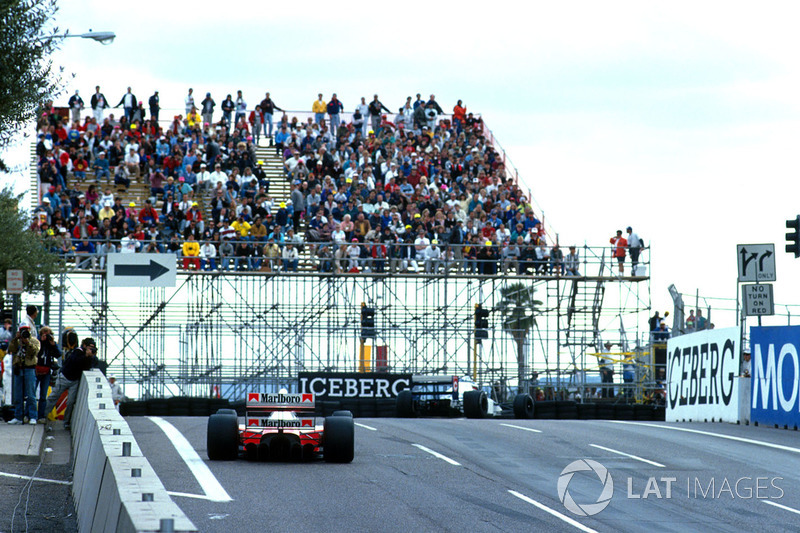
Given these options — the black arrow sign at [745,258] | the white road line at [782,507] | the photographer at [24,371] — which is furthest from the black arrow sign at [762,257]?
the photographer at [24,371]

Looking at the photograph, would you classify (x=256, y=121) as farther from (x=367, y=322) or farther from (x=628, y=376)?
(x=628, y=376)

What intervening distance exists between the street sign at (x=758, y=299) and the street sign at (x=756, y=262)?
203mm

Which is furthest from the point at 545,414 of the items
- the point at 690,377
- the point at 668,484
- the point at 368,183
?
the point at 668,484

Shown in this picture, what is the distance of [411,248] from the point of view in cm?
3966

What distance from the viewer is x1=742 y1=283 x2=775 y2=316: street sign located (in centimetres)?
2400

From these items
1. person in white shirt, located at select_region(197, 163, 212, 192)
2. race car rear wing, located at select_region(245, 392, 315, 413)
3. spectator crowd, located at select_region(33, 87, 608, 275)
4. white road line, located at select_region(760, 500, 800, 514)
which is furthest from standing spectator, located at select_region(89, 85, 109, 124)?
white road line, located at select_region(760, 500, 800, 514)

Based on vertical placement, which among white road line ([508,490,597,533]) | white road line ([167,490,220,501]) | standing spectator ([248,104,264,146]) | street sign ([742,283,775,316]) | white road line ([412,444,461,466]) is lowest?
white road line ([412,444,461,466])

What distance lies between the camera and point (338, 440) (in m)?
16.2

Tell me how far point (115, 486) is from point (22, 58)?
6314 mm

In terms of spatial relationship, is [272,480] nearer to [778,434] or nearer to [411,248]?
[778,434]

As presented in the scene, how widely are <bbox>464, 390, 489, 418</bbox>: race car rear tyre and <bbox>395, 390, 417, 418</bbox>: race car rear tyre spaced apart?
5.10ft

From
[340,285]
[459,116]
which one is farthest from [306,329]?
[459,116]

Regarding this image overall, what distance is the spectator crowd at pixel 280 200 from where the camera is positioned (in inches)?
1505

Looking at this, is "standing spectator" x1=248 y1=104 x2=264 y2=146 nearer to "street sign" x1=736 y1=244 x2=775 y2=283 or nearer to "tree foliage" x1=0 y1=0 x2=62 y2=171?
"street sign" x1=736 y1=244 x2=775 y2=283
